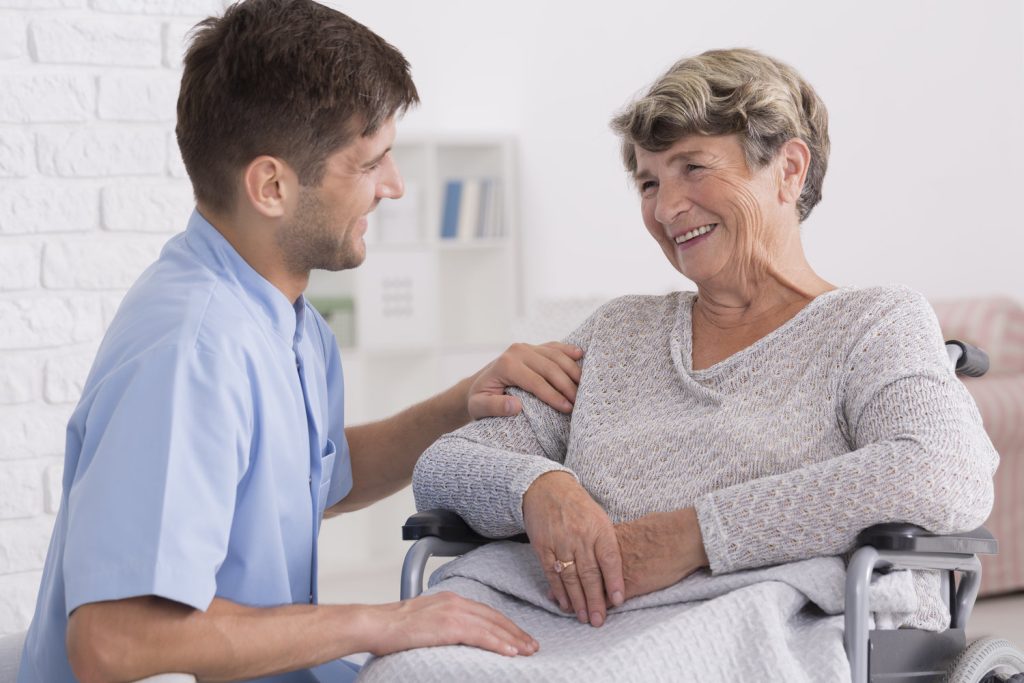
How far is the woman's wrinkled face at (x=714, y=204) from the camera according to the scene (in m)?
1.69

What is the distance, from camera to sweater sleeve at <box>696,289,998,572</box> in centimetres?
138

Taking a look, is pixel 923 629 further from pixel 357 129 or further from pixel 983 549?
pixel 357 129

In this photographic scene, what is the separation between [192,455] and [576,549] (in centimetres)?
51

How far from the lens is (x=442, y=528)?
5.51 feet

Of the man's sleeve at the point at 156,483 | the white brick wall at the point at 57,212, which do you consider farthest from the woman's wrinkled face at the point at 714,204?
the white brick wall at the point at 57,212

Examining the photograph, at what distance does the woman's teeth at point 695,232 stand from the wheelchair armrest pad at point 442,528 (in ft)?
1.57

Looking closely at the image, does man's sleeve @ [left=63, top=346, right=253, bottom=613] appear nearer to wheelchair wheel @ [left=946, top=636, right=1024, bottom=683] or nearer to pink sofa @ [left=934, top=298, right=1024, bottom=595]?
wheelchair wheel @ [left=946, top=636, right=1024, bottom=683]

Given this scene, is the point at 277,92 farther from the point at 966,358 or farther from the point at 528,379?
the point at 966,358

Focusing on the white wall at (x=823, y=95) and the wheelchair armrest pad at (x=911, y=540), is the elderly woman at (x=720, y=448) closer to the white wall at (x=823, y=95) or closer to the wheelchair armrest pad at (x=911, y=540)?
the wheelchair armrest pad at (x=911, y=540)

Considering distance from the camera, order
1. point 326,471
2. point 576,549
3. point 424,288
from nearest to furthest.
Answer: point 576,549 → point 326,471 → point 424,288

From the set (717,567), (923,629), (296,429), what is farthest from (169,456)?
(923,629)

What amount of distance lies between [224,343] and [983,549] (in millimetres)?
928

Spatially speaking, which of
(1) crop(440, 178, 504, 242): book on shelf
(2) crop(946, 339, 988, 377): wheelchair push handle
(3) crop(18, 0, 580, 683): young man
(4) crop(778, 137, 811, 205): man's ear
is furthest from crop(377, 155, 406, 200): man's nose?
(1) crop(440, 178, 504, 242): book on shelf

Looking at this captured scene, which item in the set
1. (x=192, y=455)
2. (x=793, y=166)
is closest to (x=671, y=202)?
(x=793, y=166)
